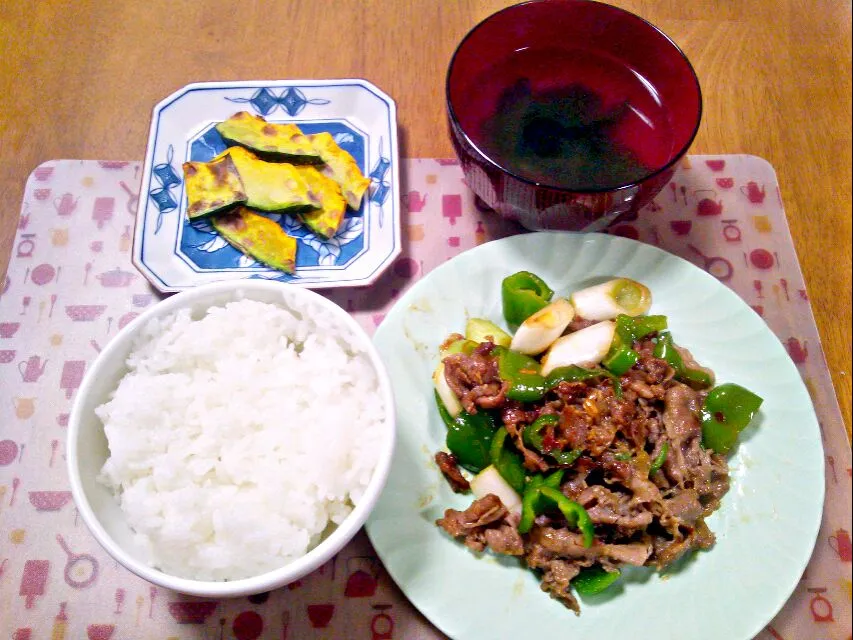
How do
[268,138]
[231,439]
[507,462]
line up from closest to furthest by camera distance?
[231,439] → [507,462] → [268,138]

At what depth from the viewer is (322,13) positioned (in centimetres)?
248

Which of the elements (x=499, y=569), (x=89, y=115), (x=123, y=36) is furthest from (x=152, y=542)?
(x=123, y=36)

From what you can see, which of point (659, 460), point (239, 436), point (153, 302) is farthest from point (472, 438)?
point (153, 302)

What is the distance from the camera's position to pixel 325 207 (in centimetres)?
187

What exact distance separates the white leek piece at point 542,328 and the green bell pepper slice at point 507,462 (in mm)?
226

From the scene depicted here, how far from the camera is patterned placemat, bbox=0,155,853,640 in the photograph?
151 centimetres

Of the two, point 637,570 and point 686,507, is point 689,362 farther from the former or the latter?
point 637,570

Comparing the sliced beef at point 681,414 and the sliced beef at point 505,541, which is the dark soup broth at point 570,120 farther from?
the sliced beef at point 505,541

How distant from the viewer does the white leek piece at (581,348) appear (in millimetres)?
1593

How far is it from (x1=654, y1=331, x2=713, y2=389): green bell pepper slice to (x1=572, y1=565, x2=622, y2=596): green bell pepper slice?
499 millimetres

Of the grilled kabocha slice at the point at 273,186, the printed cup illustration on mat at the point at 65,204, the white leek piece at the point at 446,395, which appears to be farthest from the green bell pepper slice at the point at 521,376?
the printed cup illustration on mat at the point at 65,204

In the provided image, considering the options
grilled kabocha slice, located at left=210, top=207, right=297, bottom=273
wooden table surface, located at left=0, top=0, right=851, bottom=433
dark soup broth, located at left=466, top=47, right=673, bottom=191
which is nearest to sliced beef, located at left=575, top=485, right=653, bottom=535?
dark soup broth, located at left=466, top=47, right=673, bottom=191

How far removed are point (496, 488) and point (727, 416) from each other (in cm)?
58

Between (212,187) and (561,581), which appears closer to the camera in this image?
(561,581)
